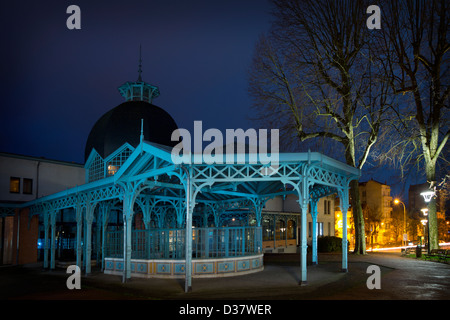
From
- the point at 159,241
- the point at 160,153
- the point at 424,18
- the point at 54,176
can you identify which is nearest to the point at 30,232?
the point at 54,176

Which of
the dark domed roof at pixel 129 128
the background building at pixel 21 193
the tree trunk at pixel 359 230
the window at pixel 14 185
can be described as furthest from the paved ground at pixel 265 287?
the dark domed roof at pixel 129 128

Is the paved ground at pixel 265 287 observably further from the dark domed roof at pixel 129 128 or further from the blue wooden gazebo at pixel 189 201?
the dark domed roof at pixel 129 128

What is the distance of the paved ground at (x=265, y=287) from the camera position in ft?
40.0

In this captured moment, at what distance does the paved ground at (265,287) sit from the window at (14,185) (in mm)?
10804

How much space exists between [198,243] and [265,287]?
4.23 metres

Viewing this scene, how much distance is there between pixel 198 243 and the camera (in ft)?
55.2

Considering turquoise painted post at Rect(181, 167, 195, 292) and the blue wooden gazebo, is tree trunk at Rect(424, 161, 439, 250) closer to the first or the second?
the blue wooden gazebo

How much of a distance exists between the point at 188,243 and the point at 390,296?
6.18 meters

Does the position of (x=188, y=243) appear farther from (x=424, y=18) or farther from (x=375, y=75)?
(x=424, y=18)

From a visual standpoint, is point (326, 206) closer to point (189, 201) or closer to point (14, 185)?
point (14, 185)

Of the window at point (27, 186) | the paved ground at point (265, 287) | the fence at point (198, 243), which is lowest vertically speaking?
the paved ground at point (265, 287)

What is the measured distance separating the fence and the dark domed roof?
987cm

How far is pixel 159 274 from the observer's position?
54.3ft
